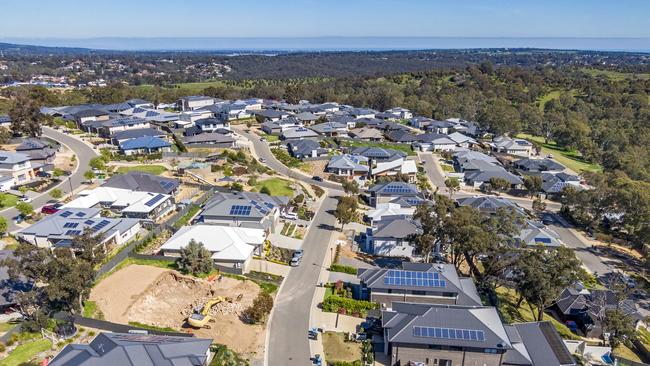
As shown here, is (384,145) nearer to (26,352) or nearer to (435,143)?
(435,143)

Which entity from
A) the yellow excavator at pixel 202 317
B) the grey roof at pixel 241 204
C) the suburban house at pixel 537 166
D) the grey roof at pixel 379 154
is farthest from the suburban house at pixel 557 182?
the yellow excavator at pixel 202 317

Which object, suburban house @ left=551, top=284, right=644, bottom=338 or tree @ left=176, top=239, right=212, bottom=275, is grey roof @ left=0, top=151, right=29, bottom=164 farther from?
suburban house @ left=551, top=284, right=644, bottom=338

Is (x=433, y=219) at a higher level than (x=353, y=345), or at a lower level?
higher

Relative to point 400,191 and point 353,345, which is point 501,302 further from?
point 400,191

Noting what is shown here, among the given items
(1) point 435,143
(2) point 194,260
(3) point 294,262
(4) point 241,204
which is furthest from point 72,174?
(1) point 435,143

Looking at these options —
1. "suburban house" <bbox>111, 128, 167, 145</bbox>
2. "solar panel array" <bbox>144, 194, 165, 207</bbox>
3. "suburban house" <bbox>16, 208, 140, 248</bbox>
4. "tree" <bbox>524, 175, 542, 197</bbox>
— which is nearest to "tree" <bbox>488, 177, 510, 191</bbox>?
"tree" <bbox>524, 175, 542, 197</bbox>

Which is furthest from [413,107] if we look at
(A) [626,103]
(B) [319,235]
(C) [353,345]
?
(C) [353,345]
